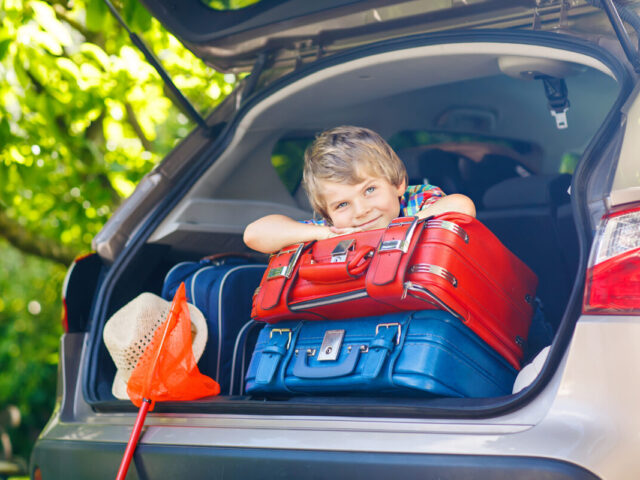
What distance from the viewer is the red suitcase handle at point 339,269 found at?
63.2 inches

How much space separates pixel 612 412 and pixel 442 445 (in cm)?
32

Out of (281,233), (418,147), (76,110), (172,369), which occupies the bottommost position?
(172,369)

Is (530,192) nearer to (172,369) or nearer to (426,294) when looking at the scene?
(426,294)

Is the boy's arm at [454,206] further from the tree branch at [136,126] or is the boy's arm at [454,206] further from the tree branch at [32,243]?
the tree branch at [32,243]

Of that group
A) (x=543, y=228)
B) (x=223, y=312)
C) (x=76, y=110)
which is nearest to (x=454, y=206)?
(x=543, y=228)

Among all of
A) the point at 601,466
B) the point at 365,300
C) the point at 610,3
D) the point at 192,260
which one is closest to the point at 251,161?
the point at 192,260

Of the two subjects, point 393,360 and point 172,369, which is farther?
point 172,369

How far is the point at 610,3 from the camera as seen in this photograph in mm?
1578

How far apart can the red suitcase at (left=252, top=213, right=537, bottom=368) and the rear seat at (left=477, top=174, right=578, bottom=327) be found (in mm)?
535

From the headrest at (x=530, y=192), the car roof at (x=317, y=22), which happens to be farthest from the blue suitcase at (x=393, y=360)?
the car roof at (x=317, y=22)

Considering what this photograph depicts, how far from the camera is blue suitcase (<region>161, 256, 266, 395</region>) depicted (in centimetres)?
221

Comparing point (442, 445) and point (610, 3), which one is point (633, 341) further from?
point (610, 3)

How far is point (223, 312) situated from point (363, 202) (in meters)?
0.62

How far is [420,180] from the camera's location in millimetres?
2664
